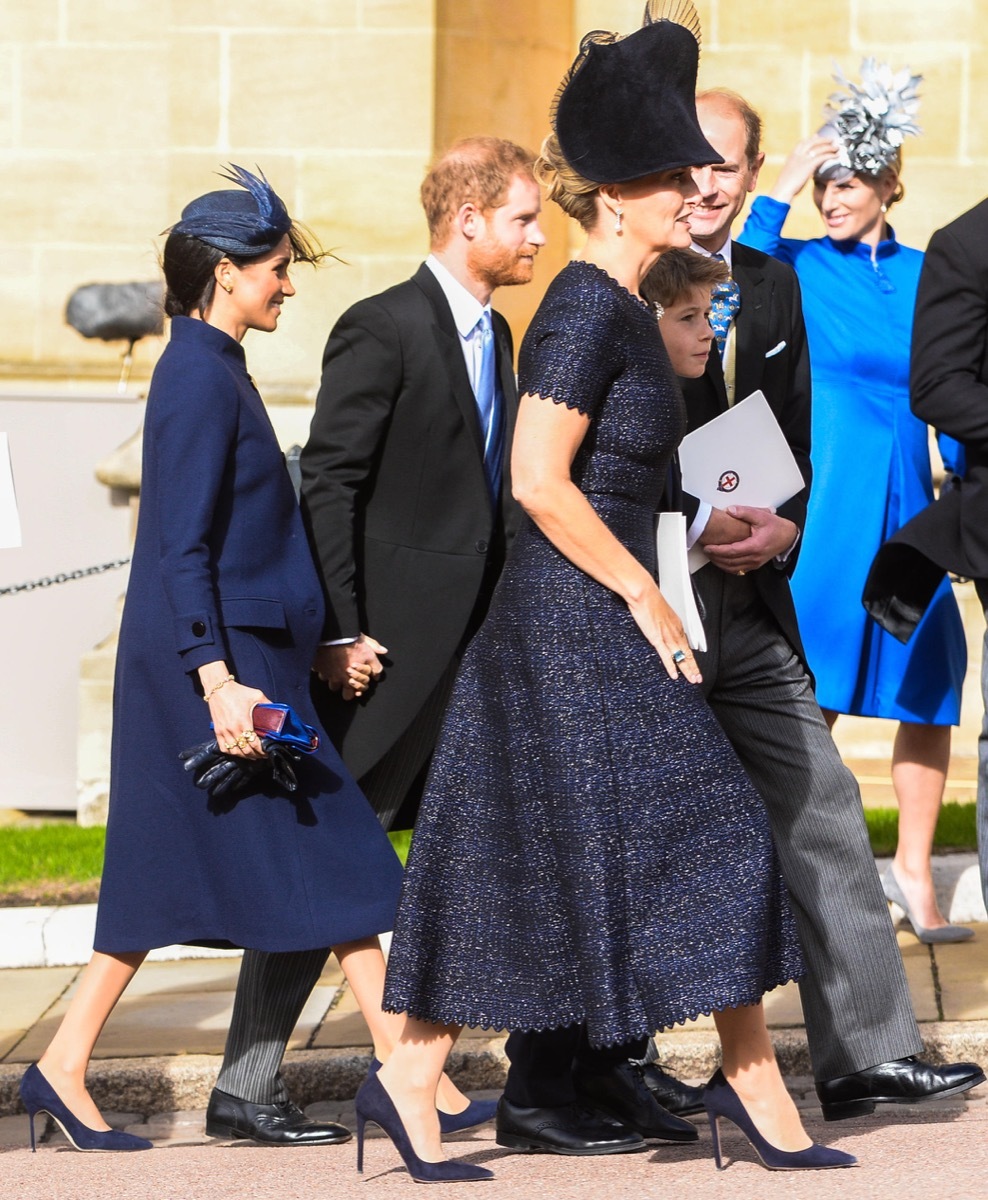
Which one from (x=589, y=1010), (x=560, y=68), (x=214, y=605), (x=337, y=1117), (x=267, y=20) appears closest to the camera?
(x=589, y=1010)

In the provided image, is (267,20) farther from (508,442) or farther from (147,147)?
(508,442)

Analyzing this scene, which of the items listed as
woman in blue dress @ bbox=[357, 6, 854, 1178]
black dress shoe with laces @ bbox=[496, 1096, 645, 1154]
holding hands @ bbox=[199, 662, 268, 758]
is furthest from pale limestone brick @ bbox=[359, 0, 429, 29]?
black dress shoe with laces @ bbox=[496, 1096, 645, 1154]

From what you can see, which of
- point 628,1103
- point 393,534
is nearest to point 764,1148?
point 628,1103

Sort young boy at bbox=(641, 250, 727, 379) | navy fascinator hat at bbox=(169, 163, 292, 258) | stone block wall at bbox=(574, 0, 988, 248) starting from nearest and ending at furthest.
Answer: young boy at bbox=(641, 250, 727, 379) → navy fascinator hat at bbox=(169, 163, 292, 258) → stone block wall at bbox=(574, 0, 988, 248)

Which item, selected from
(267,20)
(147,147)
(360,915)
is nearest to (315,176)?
(267,20)

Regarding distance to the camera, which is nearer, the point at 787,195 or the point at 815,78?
the point at 787,195

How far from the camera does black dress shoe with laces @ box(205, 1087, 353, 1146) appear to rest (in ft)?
14.3

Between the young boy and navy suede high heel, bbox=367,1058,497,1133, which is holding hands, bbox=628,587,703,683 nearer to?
the young boy

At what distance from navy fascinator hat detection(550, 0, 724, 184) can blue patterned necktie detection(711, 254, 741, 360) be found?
0.60 metres

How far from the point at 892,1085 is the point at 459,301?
6.08ft

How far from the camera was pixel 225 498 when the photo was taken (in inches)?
165

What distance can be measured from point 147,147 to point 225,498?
18.3ft

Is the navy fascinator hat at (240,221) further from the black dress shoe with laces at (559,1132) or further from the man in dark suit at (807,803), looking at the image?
the black dress shoe with laces at (559,1132)

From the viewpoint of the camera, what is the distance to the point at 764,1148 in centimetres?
378
